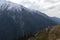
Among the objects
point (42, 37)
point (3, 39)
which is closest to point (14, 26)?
point (3, 39)

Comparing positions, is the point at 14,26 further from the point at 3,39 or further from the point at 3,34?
the point at 3,39

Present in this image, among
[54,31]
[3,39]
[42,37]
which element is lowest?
[3,39]

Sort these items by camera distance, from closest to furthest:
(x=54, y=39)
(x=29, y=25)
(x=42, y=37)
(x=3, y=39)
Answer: (x=54, y=39), (x=42, y=37), (x=3, y=39), (x=29, y=25)

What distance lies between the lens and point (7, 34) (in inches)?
6329

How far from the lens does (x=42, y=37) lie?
156ft

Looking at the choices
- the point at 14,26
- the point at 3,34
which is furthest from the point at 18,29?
the point at 3,34

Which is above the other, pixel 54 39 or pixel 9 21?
pixel 54 39

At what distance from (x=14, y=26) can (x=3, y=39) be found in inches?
1528

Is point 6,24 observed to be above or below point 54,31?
below

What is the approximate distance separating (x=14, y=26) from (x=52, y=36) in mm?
145215

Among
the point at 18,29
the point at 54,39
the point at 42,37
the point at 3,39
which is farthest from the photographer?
the point at 18,29

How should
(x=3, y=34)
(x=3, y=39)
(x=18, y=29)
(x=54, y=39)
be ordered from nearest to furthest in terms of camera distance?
(x=54, y=39)
(x=3, y=39)
(x=3, y=34)
(x=18, y=29)

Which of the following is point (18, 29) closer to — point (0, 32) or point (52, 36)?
point (0, 32)

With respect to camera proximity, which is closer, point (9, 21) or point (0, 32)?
point (0, 32)
